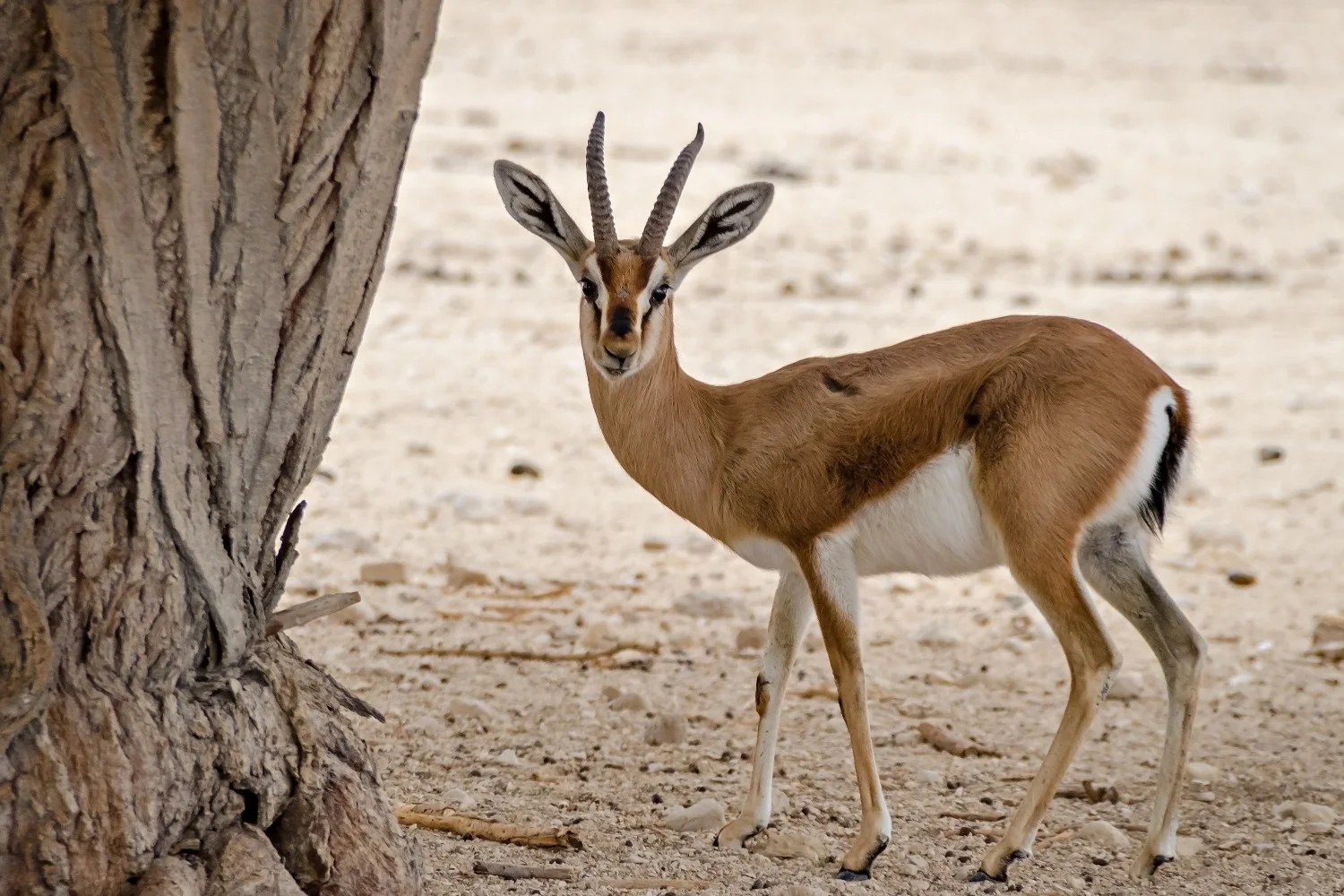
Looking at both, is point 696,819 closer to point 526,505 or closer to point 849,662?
point 849,662

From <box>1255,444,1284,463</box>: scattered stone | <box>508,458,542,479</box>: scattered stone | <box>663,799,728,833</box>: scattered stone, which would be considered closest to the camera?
<box>663,799,728,833</box>: scattered stone

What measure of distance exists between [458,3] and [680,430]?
743 inches

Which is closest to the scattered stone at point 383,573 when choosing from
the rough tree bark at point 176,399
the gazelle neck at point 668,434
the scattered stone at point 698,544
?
the scattered stone at point 698,544

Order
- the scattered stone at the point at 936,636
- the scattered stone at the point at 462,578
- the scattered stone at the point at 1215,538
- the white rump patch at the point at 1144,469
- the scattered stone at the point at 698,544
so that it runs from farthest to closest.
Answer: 1. the scattered stone at the point at 1215,538
2. the scattered stone at the point at 698,544
3. the scattered stone at the point at 462,578
4. the scattered stone at the point at 936,636
5. the white rump patch at the point at 1144,469

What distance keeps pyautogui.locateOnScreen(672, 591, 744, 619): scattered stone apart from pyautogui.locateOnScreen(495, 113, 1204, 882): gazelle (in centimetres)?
182

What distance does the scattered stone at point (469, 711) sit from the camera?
563 cm

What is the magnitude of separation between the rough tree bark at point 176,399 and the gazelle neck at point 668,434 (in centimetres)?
134

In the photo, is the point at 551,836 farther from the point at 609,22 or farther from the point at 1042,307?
the point at 609,22

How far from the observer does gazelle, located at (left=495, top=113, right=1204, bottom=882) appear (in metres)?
4.57

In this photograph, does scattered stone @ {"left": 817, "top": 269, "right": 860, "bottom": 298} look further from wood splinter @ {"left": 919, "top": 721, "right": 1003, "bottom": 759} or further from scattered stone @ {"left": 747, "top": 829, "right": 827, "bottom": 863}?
scattered stone @ {"left": 747, "top": 829, "right": 827, "bottom": 863}

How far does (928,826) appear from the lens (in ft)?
16.3

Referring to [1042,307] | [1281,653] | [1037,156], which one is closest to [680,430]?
[1281,653]

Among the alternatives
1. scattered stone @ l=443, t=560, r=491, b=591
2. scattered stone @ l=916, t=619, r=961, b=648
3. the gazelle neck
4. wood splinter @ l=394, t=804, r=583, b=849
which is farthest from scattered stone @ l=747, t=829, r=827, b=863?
scattered stone @ l=443, t=560, r=491, b=591

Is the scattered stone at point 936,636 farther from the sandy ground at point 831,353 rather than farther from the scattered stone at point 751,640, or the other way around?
the scattered stone at point 751,640
